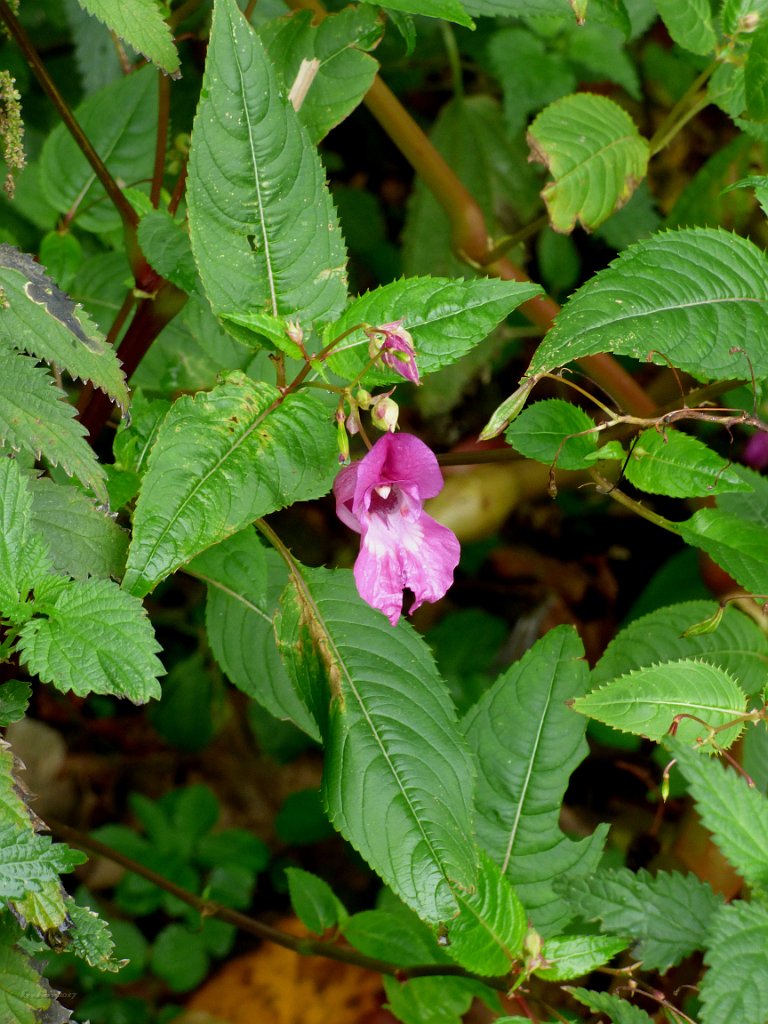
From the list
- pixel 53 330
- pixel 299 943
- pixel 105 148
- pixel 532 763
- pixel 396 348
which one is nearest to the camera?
pixel 396 348

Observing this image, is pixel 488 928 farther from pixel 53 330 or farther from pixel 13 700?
pixel 53 330

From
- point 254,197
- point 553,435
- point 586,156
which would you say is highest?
point 254,197

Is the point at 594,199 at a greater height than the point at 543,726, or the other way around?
the point at 594,199

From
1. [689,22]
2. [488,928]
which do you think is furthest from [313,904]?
[689,22]

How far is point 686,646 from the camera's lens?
1.51 m

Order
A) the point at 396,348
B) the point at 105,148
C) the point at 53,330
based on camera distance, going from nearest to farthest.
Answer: the point at 396,348, the point at 53,330, the point at 105,148

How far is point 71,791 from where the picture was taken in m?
2.29

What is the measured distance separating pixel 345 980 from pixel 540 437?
4.33 feet

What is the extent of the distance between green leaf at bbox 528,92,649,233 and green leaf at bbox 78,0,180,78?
64 centimetres

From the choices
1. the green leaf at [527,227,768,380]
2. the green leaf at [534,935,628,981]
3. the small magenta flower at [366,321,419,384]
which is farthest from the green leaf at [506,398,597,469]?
the green leaf at [534,935,628,981]

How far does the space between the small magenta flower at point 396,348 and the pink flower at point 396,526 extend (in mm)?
89

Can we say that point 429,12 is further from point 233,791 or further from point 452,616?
point 233,791

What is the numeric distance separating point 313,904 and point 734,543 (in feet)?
Answer: 2.94

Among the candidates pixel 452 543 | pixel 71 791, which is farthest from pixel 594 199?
pixel 71 791
